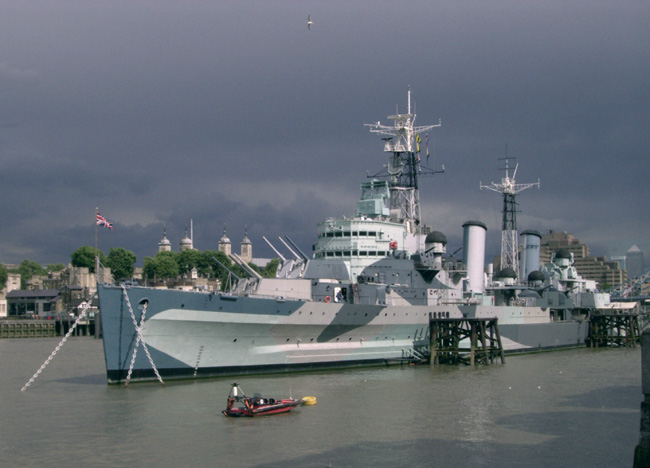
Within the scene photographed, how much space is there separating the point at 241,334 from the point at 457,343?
1354 centimetres

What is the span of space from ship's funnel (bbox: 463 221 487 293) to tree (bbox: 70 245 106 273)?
77.6 meters

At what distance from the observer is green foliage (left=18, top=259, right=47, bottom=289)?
137 metres

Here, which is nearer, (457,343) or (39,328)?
(457,343)

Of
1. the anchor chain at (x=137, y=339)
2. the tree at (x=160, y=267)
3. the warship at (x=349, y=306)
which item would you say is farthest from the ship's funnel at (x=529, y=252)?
the tree at (x=160, y=267)

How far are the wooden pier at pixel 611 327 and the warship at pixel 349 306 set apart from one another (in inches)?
80.6

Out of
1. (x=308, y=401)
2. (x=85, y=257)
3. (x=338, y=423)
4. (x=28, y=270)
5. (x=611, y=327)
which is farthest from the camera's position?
(x=28, y=270)

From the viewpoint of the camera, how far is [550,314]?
50.0 meters

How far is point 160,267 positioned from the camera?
114m

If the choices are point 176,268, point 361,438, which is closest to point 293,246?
point 361,438

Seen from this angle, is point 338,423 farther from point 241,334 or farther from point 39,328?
point 39,328

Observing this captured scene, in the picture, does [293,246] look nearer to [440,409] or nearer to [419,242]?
[419,242]

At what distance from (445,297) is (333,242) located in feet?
24.0

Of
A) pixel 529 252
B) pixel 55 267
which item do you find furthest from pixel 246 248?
pixel 529 252

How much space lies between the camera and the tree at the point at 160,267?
113500 millimetres
